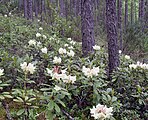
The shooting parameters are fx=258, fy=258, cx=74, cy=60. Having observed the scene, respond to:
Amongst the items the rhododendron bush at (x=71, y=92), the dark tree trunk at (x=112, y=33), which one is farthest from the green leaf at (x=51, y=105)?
the dark tree trunk at (x=112, y=33)

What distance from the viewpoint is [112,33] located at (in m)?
4.95

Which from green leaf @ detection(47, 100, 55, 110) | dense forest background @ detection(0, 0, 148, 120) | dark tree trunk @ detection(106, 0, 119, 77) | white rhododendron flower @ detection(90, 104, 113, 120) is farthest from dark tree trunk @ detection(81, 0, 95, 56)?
white rhododendron flower @ detection(90, 104, 113, 120)

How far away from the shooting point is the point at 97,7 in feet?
80.5

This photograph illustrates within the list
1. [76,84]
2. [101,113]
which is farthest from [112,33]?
[101,113]

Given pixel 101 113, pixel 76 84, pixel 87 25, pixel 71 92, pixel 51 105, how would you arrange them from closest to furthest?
pixel 101 113 < pixel 51 105 < pixel 71 92 < pixel 76 84 < pixel 87 25

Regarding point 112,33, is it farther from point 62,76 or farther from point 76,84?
point 62,76

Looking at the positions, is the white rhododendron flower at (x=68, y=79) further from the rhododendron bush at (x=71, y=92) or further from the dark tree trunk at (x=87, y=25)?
the dark tree trunk at (x=87, y=25)

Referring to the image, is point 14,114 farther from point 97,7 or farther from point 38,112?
point 97,7

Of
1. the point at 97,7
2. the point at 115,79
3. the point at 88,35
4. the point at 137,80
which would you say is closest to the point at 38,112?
the point at 115,79

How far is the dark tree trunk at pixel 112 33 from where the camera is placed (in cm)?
487

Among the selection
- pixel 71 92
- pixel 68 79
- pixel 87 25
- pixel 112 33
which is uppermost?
pixel 87 25

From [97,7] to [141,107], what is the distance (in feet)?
69.5

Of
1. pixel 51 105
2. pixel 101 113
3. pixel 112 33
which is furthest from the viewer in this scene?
pixel 112 33

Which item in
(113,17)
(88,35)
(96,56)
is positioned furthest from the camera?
(88,35)
